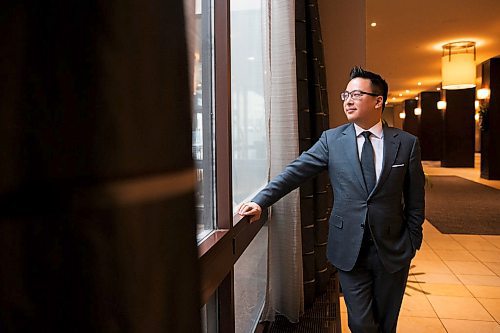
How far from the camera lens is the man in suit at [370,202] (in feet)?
6.69

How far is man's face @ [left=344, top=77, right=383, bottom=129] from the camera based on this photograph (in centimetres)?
A: 211

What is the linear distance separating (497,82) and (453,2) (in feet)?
21.2

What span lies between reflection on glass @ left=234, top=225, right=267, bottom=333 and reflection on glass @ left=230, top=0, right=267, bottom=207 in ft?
1.00

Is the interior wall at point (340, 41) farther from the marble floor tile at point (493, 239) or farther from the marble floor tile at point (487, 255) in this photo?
the marble floor tile at point (493, 239)

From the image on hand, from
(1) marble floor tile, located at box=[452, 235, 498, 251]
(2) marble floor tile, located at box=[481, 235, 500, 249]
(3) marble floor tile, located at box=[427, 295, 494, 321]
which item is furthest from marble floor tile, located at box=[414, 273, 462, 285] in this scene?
(2) marble floor tile, located at box=[481, 235, 500, 249]

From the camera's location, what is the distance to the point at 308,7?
2.96m

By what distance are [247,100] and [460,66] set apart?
8.82 m

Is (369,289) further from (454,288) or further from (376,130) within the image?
(454,288)

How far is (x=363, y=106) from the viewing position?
2104 mm

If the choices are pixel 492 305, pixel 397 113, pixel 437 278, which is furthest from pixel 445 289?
pixel 397 113

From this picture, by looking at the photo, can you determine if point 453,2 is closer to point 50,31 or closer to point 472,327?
point 472,327

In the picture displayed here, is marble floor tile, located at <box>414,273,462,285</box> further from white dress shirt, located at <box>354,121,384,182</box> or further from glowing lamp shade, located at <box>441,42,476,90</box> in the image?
glowing lamp shade, located at <box>441,42,476,90</box>

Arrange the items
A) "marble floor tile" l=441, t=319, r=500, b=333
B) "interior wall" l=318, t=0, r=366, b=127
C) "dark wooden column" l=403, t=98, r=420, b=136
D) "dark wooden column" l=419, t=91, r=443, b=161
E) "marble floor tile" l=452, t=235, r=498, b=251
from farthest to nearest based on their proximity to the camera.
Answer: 1. "dark wooden column" l=403, t=98, r=420, b=136
2. "dark wooden column" l=419, t=91, r=443, b=161
3. "marble floor tile" l=452, t=235, r=498, b=251
4. "interior wall" l=318, t=0, r=366, b=127
5. "marble floor tile" l=441, t=319, r=500, b=333

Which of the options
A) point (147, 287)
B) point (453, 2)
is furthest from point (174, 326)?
point (453, 2)
